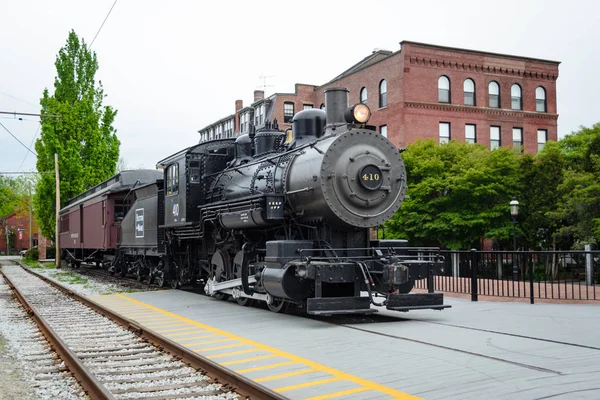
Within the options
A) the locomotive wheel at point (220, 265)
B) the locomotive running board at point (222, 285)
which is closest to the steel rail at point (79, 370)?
the locomotive running board at point (222, 285)

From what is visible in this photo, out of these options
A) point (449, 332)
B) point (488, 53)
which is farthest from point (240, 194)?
point (488, 53)

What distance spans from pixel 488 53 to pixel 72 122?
26294mm

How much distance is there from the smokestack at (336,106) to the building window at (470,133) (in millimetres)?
25711

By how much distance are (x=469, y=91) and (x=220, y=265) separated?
26.1 meters

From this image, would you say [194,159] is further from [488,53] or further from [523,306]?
[488,53]

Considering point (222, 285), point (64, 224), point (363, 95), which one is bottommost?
point (222, 285)

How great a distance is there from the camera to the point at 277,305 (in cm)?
1105

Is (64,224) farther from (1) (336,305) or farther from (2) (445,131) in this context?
(1) (336,305)

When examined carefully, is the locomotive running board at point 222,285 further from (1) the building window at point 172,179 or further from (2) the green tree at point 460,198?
(2) the green tree at point 460,198

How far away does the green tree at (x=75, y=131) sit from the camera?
3662cm

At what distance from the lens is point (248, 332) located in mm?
8797

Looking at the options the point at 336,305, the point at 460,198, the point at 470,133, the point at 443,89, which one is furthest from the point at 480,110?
the point at 336,305

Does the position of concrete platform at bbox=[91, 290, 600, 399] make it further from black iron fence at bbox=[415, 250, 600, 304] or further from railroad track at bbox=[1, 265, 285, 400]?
black iron fence at bbox=[415, 250, 600, 304]

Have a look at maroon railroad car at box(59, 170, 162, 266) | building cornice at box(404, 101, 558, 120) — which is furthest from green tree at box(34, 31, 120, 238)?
building cornice at box(404, 101, 558, 120)
